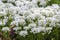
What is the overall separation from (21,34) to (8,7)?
0.59 meters

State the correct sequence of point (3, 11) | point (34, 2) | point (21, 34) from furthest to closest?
point (34, 2)
point (3, 11)
point (21, 34)

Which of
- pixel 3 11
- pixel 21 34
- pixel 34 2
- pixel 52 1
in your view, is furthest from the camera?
pixel 52 1

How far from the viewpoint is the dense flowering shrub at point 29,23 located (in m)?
2.64

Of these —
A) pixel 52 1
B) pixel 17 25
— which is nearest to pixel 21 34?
pixel 17 25

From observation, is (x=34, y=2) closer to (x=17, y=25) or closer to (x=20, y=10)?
(x=20, y=10)

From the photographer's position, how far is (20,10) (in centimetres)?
300

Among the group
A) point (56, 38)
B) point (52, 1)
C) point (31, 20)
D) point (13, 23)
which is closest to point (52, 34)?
point (56, 38)

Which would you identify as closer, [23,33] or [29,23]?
[23,33]

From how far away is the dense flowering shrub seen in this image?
2645mm

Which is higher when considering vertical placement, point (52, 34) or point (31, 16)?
point (31, 16)

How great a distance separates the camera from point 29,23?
9.13 ft

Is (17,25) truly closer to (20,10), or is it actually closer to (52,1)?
(20,10)

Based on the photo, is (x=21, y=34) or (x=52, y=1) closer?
(x=21, y=34)

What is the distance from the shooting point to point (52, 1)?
12.2 feet
